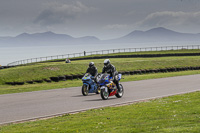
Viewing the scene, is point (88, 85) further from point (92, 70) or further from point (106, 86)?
point (106, 86)

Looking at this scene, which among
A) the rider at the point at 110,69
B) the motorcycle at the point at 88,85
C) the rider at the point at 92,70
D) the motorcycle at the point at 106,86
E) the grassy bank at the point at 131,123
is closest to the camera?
the grassy bank at the point at 131,123

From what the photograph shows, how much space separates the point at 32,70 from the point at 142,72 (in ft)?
36.5

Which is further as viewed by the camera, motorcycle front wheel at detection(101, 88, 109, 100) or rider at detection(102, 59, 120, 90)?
rider at detection(102, 59, 120, 90)

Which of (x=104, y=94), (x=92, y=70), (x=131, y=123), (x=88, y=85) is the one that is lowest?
(x=131, y=123)

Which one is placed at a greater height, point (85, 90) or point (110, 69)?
point (110, 69)

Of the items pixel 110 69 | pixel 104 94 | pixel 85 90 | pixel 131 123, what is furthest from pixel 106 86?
pixel 131 123

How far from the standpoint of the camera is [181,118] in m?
9.49

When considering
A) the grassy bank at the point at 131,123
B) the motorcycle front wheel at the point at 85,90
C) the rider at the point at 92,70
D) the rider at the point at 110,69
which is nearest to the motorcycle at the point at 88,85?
the motorcycle front wheel at the point at 85,90

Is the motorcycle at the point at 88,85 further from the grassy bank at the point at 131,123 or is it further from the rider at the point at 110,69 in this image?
the grassy bank at the point at 131,123

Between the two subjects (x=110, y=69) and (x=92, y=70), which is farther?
(x=92, y=70)

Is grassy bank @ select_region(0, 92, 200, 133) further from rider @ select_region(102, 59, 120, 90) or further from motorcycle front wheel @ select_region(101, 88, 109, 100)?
rider @ select_region(102, 59, 120, 90)

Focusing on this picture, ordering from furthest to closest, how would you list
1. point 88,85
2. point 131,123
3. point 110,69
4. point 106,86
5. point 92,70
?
point 92,70
point 88,85
point 110,69
point 106,86
point 131,123

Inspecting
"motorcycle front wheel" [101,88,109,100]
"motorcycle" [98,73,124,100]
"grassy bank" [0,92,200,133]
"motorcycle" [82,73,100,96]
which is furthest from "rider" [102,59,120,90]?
"grassy bank" [0,92,200,133]

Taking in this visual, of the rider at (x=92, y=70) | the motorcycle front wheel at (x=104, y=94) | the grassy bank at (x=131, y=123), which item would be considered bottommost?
the grassy bank at (x=131, y=123)
